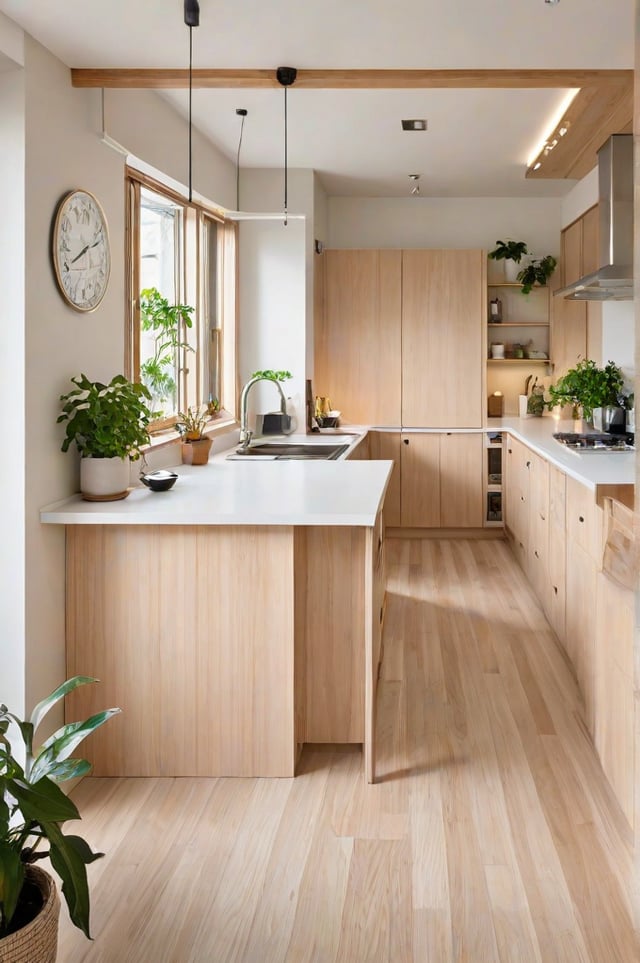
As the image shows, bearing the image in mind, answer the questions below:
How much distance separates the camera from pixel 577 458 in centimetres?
405

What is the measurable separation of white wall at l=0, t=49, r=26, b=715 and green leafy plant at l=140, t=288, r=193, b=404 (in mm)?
1477

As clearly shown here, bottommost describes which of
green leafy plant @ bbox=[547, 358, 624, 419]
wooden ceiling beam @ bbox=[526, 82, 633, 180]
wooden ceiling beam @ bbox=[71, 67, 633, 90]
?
green leafy plant @ bbox=[547, 358, 624, 419]

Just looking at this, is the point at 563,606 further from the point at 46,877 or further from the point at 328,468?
the point at 46,877

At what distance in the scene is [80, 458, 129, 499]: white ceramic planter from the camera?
2.97 meters

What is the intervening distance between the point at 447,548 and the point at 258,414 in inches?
66.3

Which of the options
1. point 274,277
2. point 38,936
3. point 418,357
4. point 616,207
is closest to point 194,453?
point 274,277

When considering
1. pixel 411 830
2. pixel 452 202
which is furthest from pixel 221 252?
pixel 411 830

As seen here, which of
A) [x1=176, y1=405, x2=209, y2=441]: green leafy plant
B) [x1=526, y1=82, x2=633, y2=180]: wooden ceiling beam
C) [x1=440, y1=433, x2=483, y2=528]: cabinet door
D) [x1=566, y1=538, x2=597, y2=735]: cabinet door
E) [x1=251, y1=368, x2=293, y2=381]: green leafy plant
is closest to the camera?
[x1=566, y1=538, x2=597, y2=735]: cabinet door

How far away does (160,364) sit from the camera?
439 cm

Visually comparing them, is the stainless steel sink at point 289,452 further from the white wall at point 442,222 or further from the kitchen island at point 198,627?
the white wall at point 442,222

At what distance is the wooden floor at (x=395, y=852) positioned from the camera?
2029 mm

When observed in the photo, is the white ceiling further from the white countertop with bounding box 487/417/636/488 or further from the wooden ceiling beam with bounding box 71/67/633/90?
the white countertop with bounding box 487/417/636/488

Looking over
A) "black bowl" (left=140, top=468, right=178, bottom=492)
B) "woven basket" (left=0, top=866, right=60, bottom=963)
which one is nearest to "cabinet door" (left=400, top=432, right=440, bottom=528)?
"black bowl" (left=140, top=468, right=178, bottom=492)

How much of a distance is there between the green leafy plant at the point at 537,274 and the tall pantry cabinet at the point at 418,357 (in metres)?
0.36
